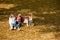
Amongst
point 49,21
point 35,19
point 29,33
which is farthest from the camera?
point 35,19

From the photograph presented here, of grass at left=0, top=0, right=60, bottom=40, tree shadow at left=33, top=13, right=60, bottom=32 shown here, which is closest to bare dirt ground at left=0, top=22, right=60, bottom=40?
grass at left=0, top=0, right=60, bottom=40

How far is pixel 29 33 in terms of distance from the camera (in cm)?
1953

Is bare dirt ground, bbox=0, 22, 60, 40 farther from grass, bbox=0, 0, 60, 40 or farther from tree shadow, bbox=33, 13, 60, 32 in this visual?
tree shadow, bbox=33, 13, 60, 32

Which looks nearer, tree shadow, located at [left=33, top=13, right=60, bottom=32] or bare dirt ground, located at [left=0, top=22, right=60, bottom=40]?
bare dirt ground, located at [left=0, top=22, right=60, bottom=40]

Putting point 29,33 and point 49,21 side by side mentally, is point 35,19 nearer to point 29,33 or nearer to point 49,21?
point 49,21

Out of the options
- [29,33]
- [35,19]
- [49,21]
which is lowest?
[29,33]

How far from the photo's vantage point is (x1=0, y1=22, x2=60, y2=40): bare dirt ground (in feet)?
61.5

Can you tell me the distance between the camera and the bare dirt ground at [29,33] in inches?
738

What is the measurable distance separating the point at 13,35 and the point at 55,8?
8.45 m

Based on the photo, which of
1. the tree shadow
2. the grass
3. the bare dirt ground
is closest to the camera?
the bare dirt ground

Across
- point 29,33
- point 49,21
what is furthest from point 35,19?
point 29,33

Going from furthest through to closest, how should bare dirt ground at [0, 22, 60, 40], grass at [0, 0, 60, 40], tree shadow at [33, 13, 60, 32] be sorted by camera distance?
1. tree shadow at [33, 13, 60, 32]
2. grass at [0, 0, 60, 40]
3. bare dirt ground at [0, 22, 60, 40]

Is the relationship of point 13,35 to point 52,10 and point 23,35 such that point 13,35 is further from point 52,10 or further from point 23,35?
point 52,10

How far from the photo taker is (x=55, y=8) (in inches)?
1010
